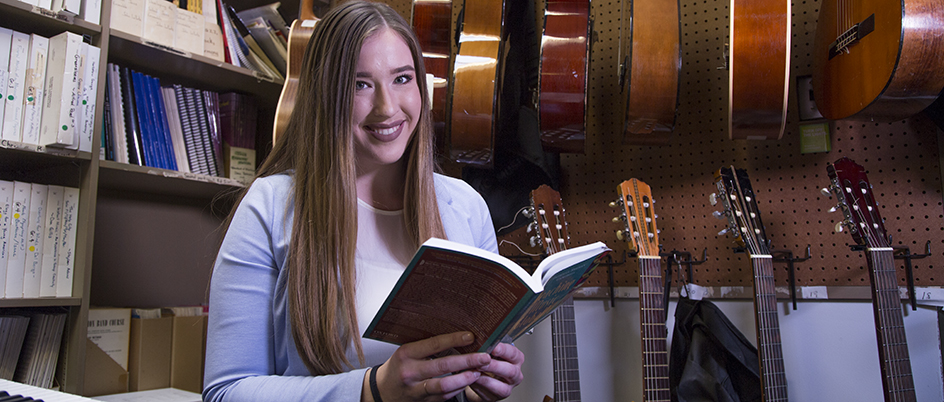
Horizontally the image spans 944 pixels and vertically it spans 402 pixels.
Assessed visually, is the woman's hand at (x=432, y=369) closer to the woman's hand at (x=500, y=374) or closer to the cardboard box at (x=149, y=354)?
the woman's hand at (x=500, y=374)

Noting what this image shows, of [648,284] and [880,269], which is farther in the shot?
[648,284]

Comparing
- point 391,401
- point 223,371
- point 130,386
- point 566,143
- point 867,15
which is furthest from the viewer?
point 130,386

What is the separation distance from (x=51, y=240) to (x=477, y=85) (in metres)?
1.26

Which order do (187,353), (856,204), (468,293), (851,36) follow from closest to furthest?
(468,293)
(851,36)
(856,204)
(187,353)

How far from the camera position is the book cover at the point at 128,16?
1.80 meters

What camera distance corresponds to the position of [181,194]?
2303 millimetres

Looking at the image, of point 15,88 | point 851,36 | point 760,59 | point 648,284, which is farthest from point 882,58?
point 15,88

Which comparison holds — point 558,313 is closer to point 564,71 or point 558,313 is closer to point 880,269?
point 564,71

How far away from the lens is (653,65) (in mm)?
1562

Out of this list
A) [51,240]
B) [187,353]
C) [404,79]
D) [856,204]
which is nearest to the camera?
[404,79]

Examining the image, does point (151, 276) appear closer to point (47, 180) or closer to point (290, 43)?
point (47, 180)

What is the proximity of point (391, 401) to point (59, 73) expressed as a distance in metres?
1.48

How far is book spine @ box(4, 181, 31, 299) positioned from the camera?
154 cm

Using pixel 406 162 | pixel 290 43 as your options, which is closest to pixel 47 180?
pixel 290 43
